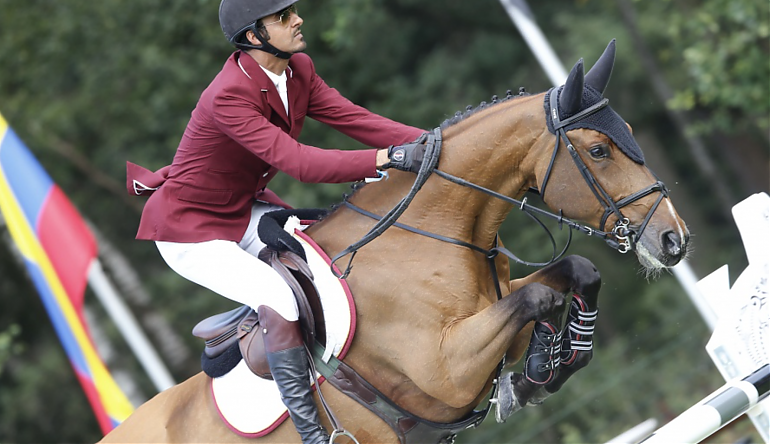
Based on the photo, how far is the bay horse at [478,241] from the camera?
12.5 feet

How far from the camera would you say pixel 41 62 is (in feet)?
44.3

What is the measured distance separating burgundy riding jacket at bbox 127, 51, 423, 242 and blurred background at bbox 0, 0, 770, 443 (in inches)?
216

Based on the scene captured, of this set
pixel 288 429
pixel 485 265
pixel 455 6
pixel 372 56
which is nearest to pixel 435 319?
pixel 485 265

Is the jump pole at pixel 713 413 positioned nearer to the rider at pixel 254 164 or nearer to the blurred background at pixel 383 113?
the rider at pixel 254 164

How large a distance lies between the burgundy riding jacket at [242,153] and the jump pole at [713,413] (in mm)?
1686

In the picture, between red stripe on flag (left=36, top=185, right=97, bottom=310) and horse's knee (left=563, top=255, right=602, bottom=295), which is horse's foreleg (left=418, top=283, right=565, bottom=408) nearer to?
horse's knee (left=563, top=255, right=602, bottom=295)

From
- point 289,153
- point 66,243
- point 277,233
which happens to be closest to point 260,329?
point 277,233

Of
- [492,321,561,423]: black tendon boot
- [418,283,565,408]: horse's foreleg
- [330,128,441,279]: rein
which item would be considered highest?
[330,128,441,279]: rein

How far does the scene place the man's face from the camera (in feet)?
13.6

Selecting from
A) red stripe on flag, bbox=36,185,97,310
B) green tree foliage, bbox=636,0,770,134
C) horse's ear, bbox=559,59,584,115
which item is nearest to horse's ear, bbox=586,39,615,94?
horse's ear, bbox=559,59,584,115

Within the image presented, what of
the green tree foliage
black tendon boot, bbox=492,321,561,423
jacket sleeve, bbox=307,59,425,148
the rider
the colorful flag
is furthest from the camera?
the green tree foliage

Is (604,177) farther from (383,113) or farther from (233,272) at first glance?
(383,113)

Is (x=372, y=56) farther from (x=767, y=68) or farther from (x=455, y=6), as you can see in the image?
(x=767, y=68)

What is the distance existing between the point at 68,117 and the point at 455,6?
6.83 meters
